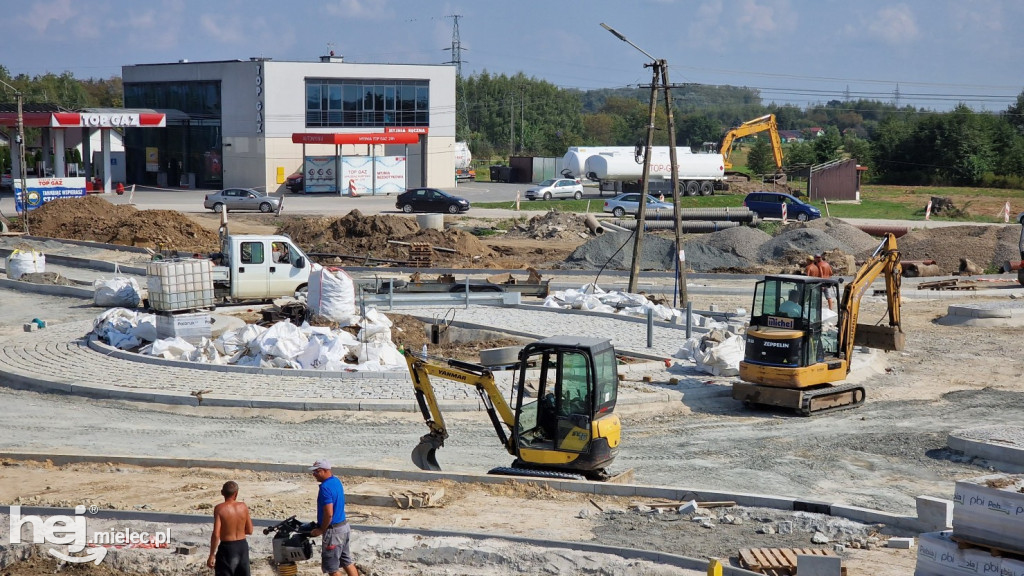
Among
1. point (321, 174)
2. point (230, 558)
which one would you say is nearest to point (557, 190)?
point (321, 174)

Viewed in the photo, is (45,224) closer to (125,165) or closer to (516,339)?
(516,339)

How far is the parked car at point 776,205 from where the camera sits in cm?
4644

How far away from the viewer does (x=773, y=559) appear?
9.66 meters

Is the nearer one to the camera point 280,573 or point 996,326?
point 280,573

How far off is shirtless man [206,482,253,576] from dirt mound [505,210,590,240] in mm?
31362

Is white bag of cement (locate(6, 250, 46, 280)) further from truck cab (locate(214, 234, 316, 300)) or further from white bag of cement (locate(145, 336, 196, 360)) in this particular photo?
white bag of cement (locate(145, 336, 196, 360))

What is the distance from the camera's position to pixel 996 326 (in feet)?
78.9

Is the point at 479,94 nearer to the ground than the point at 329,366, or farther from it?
farther from it

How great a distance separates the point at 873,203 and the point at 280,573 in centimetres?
5381

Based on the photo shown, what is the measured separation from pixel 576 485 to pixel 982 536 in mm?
4509

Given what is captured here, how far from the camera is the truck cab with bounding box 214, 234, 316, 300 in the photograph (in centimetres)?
2297

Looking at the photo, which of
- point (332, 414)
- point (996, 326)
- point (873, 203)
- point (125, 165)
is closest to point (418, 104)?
point (125, 165)

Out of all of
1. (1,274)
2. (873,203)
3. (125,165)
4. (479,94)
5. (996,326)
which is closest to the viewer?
(996,326)

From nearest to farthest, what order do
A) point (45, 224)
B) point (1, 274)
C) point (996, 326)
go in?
point (996, 326)
point (1, 274)
point (45, 224)
